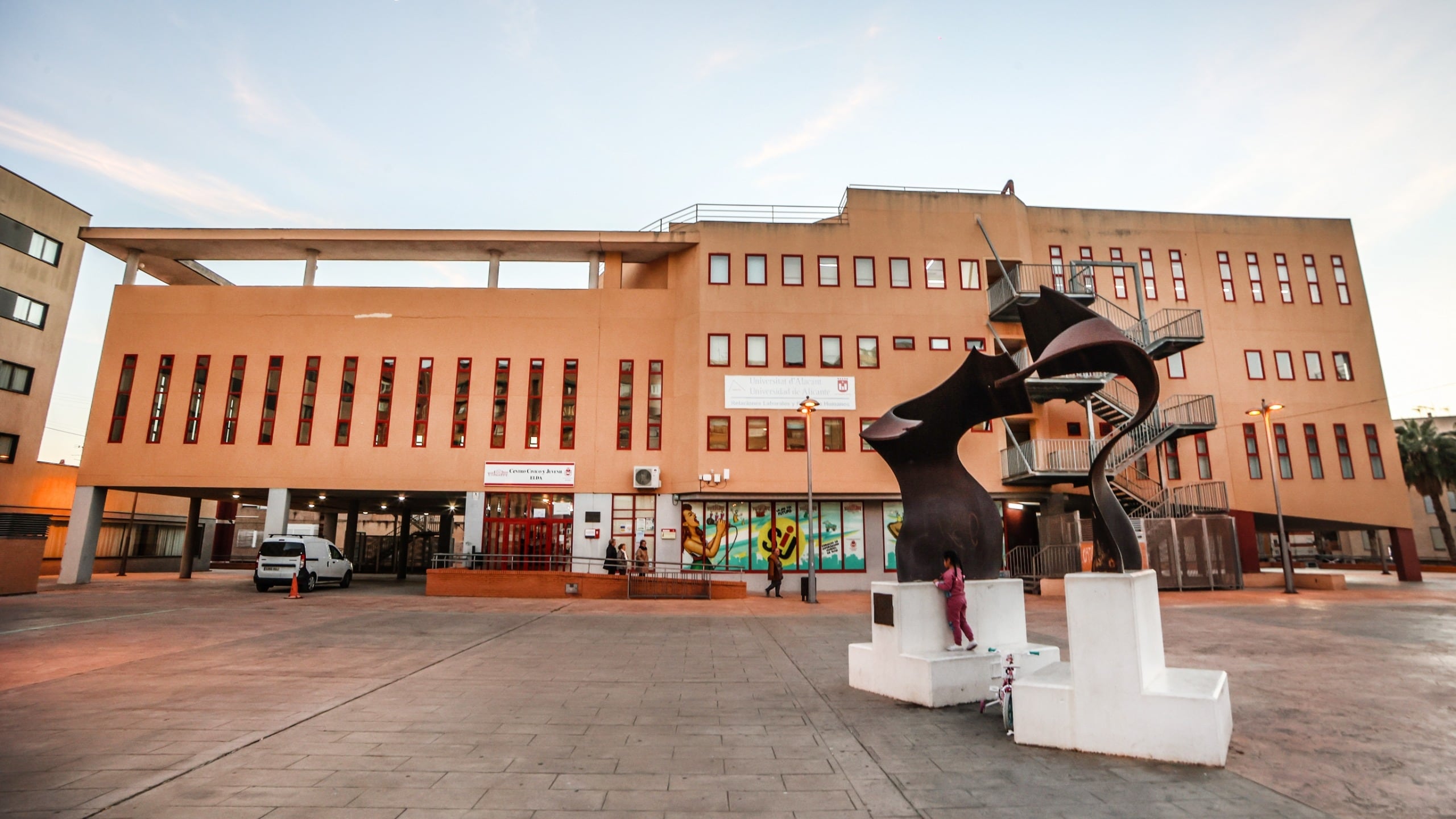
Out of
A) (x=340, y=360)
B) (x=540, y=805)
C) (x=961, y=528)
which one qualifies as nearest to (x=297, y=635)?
(x=540, y=805)

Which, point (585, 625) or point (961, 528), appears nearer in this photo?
point (961, 528)

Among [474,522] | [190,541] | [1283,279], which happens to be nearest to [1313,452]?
[1283,279]

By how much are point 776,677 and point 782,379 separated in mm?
18373

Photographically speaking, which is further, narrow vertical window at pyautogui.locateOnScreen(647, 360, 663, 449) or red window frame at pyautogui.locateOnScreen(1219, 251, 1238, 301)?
red window frame at pyautogui.locateOnScreen(1219, 251, 1238, 301)

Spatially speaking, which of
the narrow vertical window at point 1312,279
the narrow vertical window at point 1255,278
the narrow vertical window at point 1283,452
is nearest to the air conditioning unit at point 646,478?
the narrow vertical window at point 1283,452

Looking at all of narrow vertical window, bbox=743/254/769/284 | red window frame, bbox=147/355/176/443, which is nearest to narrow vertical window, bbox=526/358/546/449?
narrow vertical window, bbox=743/254/769/284

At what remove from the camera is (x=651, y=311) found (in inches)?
1125

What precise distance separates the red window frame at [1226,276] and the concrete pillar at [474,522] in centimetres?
3278

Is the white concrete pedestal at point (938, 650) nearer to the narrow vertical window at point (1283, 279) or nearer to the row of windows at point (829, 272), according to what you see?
the row of windows at point (829, 272)

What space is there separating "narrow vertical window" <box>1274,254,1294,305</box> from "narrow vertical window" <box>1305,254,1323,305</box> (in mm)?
810

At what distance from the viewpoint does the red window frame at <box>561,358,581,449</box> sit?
2748 centimetres

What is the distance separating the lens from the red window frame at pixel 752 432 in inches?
1043

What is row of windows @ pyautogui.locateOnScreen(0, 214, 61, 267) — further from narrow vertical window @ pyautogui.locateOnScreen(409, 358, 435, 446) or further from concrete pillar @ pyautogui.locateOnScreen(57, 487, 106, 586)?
narrow vertical window @ pyautogui.locateOnScreen(409, 358, 435, 446)

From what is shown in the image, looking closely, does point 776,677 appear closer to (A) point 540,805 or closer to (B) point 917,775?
(B) point 917,775
